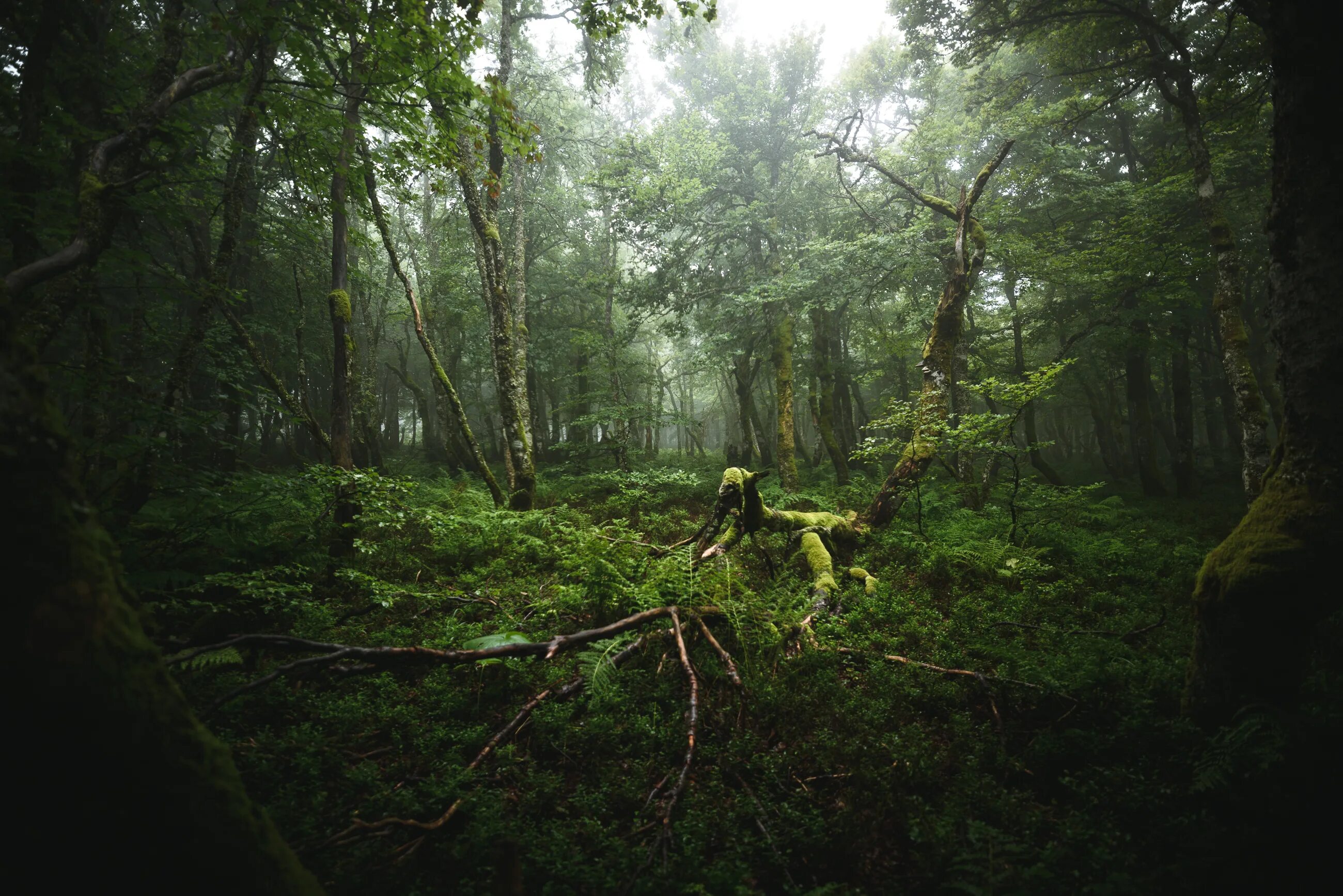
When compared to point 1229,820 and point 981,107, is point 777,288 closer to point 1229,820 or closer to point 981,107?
point 981,107

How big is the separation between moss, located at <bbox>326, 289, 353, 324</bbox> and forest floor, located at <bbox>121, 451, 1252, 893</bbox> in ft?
7.28

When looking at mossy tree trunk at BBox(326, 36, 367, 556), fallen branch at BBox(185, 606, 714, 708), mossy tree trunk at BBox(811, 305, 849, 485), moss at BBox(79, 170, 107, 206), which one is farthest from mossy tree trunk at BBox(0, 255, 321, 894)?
mossy tree trunk at BBox(811, 305, 849, 485)

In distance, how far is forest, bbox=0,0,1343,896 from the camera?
2.12 meters

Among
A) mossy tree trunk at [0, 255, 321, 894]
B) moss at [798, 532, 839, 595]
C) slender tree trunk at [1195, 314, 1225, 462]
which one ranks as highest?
slender tree trunk at [1195, 314, 1225, 462]

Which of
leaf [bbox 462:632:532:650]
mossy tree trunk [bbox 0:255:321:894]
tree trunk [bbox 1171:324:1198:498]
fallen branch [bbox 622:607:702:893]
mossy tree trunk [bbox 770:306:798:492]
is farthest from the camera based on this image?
tree trunk [bbox 1171:324:1198:498]

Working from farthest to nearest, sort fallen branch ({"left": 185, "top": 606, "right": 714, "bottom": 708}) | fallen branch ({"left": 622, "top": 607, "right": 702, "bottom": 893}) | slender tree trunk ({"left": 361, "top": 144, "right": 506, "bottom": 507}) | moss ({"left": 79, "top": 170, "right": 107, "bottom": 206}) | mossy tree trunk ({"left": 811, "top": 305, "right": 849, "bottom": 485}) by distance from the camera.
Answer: mossy tree trunk ({"left": 811, "top": 305, "right": 849, "bottom": 485})
slender tree trunk ({"left": 361, "top": 144, "right": 506, "bottom": 507})
moss ({"left": 79, "top": 170, "right": 107, "bottom": 206})
fallen branch ({"left": 185, "top": 606, "right": 714, "bottom": 708})
fallen branch ({"left": 622, "top": 607, "right": 702, "bottom": 893})

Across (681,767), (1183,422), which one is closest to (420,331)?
(681,767)

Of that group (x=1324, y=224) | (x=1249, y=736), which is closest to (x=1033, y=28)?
(x=1324, y=224)

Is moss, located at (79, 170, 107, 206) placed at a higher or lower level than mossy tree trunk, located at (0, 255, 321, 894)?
higher

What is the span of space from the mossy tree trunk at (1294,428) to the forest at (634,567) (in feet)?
0.07

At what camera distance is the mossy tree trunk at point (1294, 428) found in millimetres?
2816

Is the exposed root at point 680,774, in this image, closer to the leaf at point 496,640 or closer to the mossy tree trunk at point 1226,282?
the leaf at point 496,640

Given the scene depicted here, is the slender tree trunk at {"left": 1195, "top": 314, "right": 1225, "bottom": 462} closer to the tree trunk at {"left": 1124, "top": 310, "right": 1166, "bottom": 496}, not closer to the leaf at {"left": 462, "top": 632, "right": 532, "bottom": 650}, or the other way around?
the tree trunk at {"left": 1124, "top": 310, "right": 1166, "bottom": 496}

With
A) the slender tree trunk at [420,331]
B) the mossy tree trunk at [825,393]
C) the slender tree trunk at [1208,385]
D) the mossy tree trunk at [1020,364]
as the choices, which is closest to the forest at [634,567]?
the slender tree trunk at [420,331]
